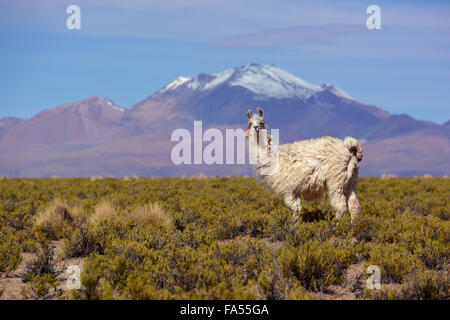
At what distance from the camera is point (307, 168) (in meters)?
10.5

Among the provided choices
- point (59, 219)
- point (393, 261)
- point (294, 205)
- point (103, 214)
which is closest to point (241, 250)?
point (393, 261)

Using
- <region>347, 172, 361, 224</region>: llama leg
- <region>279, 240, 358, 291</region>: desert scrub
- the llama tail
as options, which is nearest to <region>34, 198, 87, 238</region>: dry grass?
<region>279, 240, 358, 291</region>: desert scrub

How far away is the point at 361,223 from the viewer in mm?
10156

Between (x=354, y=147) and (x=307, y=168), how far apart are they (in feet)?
4.04

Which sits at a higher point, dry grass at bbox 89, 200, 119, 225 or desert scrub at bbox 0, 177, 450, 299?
dry grass at bbox 89, 200, 119, 225

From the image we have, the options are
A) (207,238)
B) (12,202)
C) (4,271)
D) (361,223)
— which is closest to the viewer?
(4,271)

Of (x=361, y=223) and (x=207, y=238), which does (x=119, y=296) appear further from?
(x=361, y=223)

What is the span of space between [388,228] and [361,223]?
0.62m

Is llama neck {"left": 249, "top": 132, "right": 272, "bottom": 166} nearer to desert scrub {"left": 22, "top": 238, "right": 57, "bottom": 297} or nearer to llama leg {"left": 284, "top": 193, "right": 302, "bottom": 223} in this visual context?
llama leg {"left": 284, "top": 193, "right": 302, "bottom": 223}

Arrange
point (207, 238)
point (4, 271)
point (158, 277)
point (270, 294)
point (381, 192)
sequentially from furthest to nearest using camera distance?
point (381, 192)
point (207, 238)
point (4, 271)
point (158, 277)
point (270, 294)

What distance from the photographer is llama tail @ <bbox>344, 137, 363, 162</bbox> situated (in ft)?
35.4

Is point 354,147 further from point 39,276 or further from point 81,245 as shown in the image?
point 39,276
